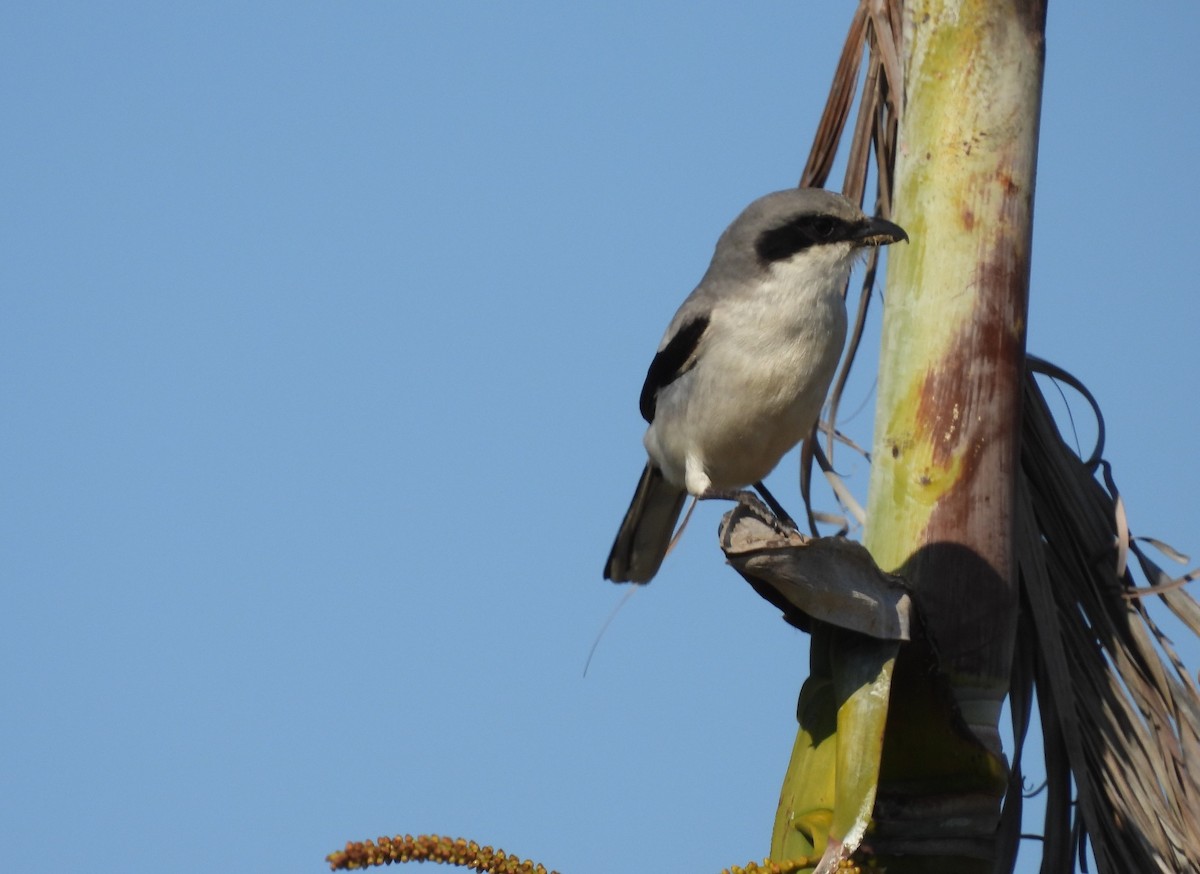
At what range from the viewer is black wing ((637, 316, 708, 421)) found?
6.12m

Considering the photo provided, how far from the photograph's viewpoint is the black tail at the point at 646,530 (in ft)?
23.4

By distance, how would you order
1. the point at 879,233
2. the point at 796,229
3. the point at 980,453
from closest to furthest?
the point at 980,453
the point at 879,233
the point at 796,229

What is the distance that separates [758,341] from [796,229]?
500mm

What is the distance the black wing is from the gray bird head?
33 cm

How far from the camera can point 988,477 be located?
4258mm

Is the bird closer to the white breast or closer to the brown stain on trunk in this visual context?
the white breast

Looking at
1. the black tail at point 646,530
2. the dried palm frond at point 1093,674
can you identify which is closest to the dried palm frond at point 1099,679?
the dried palm frond at point 1093,674

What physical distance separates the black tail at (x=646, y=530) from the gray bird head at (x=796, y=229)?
131 centimetres

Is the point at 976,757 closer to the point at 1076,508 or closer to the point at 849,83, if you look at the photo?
the point at 1076,508

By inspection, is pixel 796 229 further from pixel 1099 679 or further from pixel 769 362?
pixel 1099 679

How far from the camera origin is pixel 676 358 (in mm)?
6305

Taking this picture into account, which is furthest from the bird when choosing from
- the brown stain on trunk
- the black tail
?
the brown stain on trunk

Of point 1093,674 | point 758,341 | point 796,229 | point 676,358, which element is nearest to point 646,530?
point 676,358

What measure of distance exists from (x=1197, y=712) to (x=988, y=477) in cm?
95
